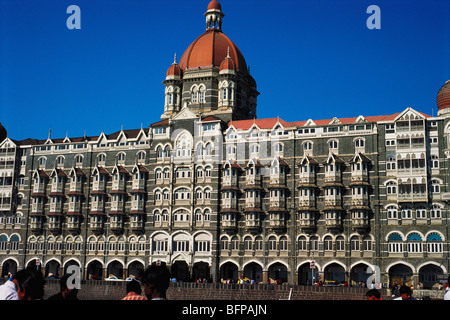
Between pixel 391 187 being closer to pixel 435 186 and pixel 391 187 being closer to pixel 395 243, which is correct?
pixel 435 186

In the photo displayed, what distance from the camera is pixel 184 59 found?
3649 inches

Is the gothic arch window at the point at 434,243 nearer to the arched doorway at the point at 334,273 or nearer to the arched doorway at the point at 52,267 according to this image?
the arched doorway at the point at 334,273

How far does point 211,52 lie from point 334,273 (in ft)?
126

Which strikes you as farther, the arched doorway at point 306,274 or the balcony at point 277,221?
the balcony at point 277,221

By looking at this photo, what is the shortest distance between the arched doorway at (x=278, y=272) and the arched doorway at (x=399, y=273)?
44.0 feet

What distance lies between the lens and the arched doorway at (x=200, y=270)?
7819 centimetres

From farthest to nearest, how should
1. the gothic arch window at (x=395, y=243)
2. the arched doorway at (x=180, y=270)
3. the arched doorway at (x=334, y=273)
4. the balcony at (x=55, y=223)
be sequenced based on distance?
the balcony at (x=55, y=223) → the arched doorway at (x=180, y=270) → the arched doorway at (x=334, y=273) → the gothic arch window at (x=395, y=243)

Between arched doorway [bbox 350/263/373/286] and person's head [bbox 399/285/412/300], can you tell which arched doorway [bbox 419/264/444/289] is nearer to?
arched doorway [bbox 350/263/373/286]

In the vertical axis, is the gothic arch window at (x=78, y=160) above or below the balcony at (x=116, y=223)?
above

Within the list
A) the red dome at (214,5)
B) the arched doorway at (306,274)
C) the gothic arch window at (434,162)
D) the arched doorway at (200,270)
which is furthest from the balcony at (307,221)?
the red dome at (214,5)

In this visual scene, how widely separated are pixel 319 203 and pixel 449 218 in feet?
50.6
